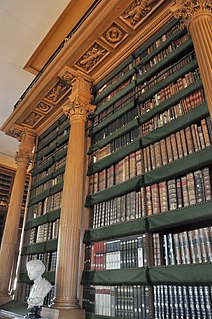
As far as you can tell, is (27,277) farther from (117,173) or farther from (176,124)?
(176,124)

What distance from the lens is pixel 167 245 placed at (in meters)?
1.74

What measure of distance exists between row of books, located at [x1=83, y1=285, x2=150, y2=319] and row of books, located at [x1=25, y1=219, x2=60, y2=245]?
3.17 ft

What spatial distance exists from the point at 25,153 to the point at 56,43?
6.36ft

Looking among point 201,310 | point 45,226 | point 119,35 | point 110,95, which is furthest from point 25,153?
point 201,310

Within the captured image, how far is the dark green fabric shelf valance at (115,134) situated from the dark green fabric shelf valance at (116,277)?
1.29 meters

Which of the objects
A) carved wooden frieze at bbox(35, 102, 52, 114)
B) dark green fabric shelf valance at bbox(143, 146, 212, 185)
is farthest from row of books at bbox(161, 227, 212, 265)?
carved wooden frieze at bbox(35, 102, 52, 114)

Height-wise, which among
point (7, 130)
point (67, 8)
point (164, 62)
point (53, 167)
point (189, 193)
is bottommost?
point (189, 193)

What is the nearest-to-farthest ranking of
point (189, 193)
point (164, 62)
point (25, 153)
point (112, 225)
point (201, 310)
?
point (201, 310), point (189, 193), point (112, 225), point (164, 62), point (25, 153)

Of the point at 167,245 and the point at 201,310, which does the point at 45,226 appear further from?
the point at 201,310

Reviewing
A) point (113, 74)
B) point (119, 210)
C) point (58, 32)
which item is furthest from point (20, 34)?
point (119, 210)

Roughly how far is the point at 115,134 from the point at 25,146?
2470 mm

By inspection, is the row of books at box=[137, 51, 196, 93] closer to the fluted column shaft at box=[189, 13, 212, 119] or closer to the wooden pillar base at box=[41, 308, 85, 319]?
the fluted column shaft at box=[189, 13, 212, 119]

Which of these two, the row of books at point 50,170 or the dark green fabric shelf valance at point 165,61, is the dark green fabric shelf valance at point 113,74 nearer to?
the dark green fabric shelf valance at point 165,61

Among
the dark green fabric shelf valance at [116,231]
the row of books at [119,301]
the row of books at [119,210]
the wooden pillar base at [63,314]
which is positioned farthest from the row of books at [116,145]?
the wooden pillar base at [63,314]
